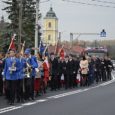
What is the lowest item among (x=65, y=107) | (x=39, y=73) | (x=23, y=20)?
(x=65, y=107)

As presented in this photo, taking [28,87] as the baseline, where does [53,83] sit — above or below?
below

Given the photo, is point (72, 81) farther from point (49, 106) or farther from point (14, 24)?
point (14, 24)

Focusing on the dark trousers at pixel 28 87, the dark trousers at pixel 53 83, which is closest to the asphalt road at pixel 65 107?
the dark trousers at pixel 28 87

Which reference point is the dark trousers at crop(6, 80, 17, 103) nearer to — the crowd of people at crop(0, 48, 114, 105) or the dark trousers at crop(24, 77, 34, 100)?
the crowd of people at crop(0, 48, 114, 105)

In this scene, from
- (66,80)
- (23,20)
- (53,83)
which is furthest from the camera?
(23,20)

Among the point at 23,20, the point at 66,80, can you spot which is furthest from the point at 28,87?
the point at 23,20

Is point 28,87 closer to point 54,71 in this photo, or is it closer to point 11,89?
point 11,89

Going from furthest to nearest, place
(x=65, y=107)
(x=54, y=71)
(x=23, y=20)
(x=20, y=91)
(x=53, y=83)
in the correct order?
(x=23, y=20), (x=54, y=71), (x=53, y=83), (x=20, y=91), (x=65, y=107)

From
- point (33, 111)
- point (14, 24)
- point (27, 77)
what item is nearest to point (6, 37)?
point (14, 24)

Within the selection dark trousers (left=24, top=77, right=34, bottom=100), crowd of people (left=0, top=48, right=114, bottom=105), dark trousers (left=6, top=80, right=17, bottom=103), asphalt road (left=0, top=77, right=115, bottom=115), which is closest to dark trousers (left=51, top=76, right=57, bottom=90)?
crowd of people (left=0, top=48, right=114, bottom=105)

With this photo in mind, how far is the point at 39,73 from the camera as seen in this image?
2033 centimetres

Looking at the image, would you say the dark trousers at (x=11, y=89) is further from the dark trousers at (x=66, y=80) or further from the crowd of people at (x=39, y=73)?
the dark trousers at (x=66, y=80)

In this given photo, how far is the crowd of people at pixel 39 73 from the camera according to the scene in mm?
16953

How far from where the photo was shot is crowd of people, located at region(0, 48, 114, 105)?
17.0 metres
